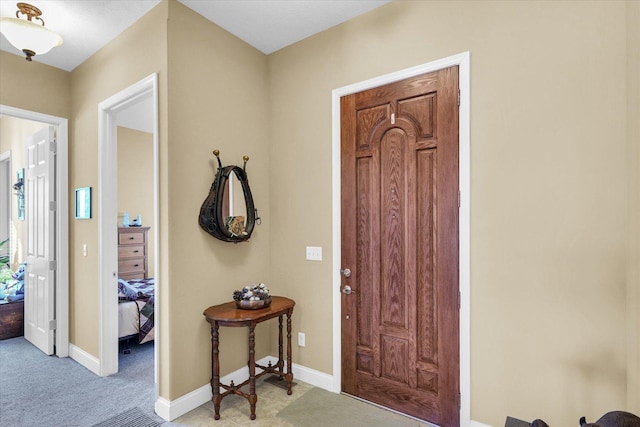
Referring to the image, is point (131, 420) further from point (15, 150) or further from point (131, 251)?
point (15, 150)

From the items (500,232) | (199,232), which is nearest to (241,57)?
(199,232)

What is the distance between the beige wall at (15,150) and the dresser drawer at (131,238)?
1.09 metres

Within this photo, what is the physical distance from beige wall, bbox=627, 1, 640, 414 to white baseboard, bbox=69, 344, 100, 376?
12.1 ft

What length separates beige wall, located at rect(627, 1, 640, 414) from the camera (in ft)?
4.66

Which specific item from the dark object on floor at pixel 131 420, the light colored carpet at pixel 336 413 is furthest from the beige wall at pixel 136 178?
the light colored carpet at pixel 336 413

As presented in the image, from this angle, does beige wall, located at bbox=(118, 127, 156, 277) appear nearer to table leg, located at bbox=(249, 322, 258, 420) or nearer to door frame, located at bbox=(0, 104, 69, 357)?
door frame, located at bbox=(0, 104, 69, 357)

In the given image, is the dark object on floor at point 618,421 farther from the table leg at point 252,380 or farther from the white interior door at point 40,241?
the white interior door at point 40,241

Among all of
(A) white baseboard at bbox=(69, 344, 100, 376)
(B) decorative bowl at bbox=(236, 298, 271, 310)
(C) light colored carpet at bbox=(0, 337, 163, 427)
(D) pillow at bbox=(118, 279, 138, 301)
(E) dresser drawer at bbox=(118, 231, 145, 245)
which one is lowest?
(C) light colored carpet at bbox=(0, 337, 163, 427)

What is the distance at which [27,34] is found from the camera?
2.08 m

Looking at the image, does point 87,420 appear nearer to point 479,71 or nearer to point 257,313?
point 257,313

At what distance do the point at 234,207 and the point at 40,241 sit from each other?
2.41 metres

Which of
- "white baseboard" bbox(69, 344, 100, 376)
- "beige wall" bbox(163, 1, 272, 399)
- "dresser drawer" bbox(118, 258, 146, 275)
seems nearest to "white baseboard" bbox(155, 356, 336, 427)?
"beige wall" bbox(163, 1, 272, 399)

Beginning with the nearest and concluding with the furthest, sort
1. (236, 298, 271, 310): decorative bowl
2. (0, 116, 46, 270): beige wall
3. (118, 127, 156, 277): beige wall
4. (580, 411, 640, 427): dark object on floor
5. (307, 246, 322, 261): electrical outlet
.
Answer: (580, 411, 640, 427): dark object on floor, (236, 298, 271, 310): decorative bowl, (307, 246, 322, 261): electrical outlet, (0, 116, 46, 270): beige wall, (118, 127, 156, 277): beige wall

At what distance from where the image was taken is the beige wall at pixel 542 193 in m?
1.65
